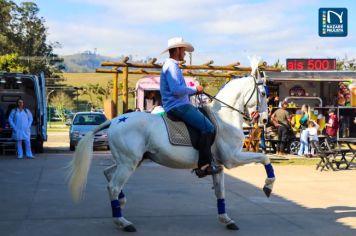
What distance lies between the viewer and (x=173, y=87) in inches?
293

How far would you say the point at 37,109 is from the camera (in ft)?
68.3

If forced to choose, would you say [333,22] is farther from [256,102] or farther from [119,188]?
[119,188]

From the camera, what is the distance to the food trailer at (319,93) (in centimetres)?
2312

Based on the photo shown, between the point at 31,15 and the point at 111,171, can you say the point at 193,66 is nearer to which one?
the point at 111,171

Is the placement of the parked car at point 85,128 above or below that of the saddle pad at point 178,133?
below

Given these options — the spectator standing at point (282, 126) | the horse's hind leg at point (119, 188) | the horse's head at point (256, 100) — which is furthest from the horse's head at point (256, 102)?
the spectator standing at point (282, 126)

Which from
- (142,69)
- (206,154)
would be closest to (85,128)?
(142,69)

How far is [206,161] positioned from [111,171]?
1.59 m

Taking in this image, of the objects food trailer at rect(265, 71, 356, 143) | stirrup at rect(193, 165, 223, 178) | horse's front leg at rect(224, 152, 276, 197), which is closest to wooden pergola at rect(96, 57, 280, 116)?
food trailer at rect(265, 71, 356, 143)

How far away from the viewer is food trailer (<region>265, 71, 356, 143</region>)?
910 inches

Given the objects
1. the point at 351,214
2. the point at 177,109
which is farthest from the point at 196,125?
the point at 351,214

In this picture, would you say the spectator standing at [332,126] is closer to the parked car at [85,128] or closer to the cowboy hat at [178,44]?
the parked car at [85,128]

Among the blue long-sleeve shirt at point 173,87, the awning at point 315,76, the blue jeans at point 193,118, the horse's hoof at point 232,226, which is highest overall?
the awning at point 315,76

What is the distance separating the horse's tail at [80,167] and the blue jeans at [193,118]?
1.29m
